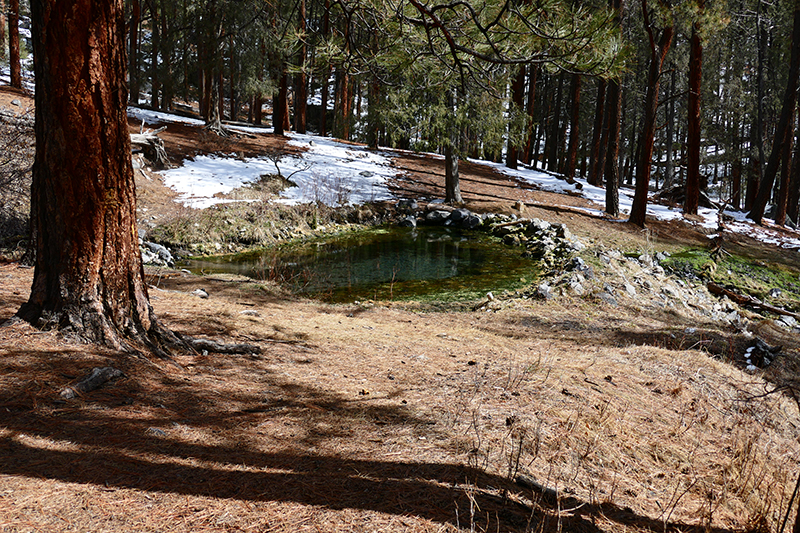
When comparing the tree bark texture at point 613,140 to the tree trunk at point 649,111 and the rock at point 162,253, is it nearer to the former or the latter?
the tree trunk at point 649,111

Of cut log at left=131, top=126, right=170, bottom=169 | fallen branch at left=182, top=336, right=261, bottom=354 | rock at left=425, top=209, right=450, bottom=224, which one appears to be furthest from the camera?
rock at left=425, top=209, right=450, bottom=224

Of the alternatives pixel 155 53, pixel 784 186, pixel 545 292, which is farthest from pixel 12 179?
pixel 784 186

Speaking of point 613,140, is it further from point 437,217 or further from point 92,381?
point 92,381

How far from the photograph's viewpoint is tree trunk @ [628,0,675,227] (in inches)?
499

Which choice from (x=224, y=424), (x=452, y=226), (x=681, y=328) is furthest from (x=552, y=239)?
(x=224, y=424)

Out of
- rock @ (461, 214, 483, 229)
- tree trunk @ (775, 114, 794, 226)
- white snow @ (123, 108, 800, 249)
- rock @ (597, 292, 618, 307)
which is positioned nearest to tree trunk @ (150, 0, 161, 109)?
white snow @ (123, 108, 800, 249)

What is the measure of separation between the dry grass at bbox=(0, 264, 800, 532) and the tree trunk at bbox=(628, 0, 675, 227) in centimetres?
987

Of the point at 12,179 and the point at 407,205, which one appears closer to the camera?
the point at 12,179

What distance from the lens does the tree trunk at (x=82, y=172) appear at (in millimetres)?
3125

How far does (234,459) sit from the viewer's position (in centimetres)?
250

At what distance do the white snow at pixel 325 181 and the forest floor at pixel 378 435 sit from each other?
9176 millimetres

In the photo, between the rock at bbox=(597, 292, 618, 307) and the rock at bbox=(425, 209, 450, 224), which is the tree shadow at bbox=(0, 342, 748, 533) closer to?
the rock at bbox=(597, 292, 618, 307)

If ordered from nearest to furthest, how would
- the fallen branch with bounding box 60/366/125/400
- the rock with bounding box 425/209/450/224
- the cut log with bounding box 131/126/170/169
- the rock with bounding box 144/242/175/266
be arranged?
1. the fallen branch with bounding box 60/366/125/400
2. the rock with bounding box 144/242/175/266
3. the cut log with bounding box 131/126/170/169
4. the rock with bounding box 425/209/450/224

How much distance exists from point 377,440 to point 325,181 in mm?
14654
